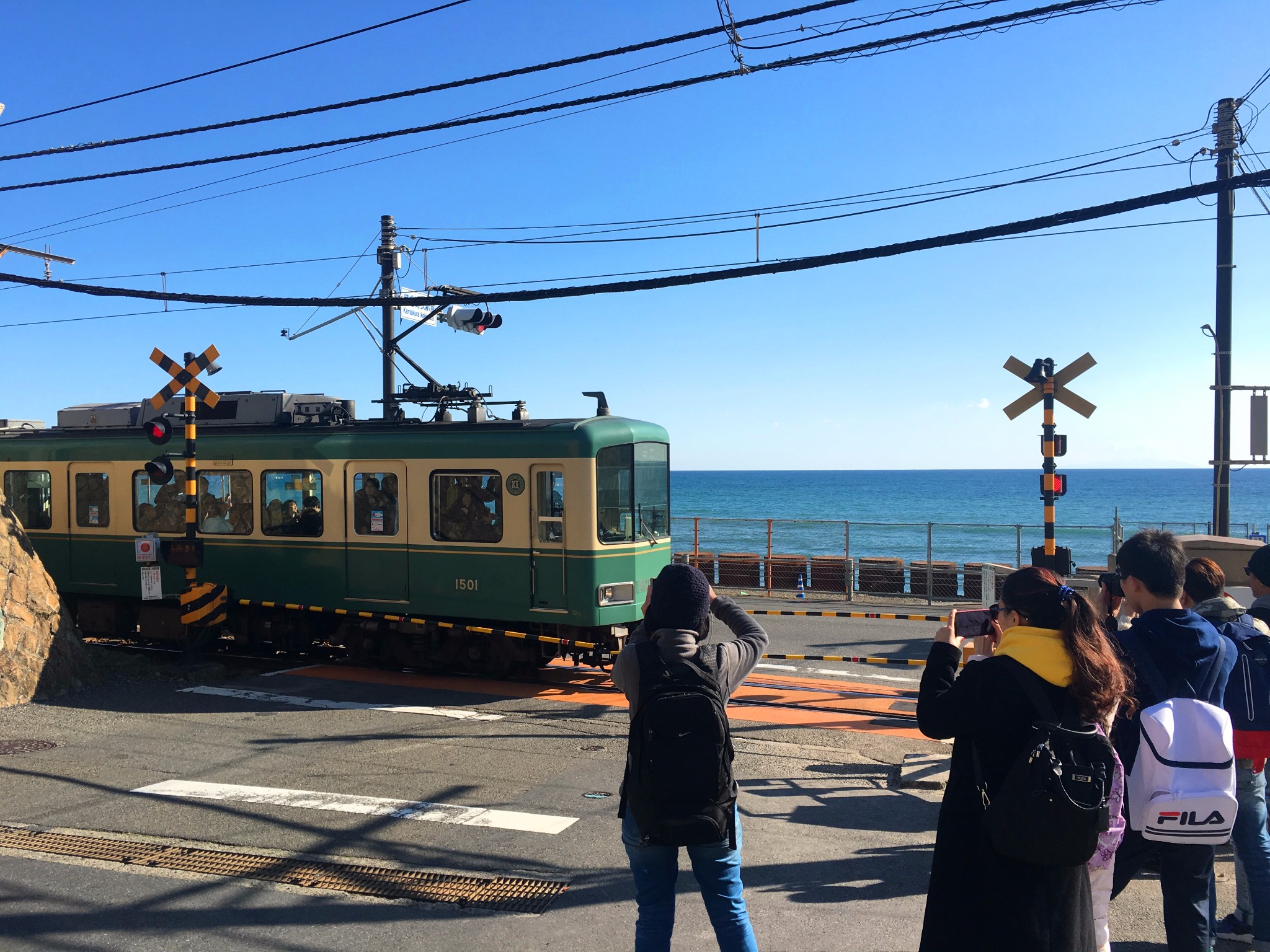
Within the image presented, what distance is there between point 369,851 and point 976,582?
17.2 meters

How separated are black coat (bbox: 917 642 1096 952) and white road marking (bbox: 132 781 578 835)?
12.4 feet

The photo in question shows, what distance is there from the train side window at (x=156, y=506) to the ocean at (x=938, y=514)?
820 centimetres

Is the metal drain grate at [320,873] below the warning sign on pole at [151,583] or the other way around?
below

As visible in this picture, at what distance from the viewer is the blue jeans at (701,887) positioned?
351 centimetres

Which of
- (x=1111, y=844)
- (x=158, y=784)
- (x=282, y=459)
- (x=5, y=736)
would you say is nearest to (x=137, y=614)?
(x=282, y=459)

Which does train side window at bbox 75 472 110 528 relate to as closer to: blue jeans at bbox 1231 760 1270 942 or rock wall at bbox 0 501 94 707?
rock wall at bbox 0 501 94 707

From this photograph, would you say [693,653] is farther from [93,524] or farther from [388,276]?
[388,276]

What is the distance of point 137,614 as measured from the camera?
13.6 meters

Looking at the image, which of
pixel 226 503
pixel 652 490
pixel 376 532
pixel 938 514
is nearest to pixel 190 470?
pixel 226 503

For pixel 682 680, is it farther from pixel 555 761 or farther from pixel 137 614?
pixel 137 614

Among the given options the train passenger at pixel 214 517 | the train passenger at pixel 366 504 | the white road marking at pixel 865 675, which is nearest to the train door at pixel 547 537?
the train passenger at pixel 366 504

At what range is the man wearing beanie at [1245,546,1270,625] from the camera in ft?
15.9

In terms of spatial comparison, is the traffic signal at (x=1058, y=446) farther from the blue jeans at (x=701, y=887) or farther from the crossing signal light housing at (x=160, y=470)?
the crossing signal light housing at (x=160, y=470)

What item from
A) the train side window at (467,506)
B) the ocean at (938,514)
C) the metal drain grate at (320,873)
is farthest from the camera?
the ocean at (938,514)
